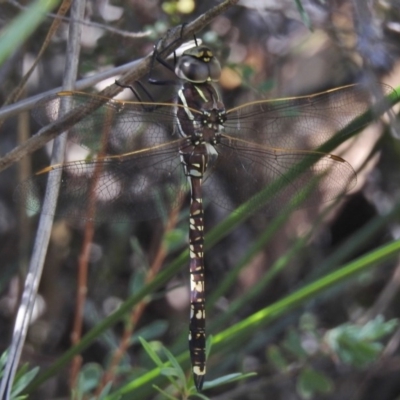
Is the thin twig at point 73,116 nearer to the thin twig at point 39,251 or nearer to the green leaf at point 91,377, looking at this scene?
the thin twig at point 39,251

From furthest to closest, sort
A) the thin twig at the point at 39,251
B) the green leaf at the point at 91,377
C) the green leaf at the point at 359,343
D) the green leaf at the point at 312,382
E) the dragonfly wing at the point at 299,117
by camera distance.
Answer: the green leaf at the point at 312,382
the green leaf at the point at 359,343
the green leaf at the point at 91,377
the dragonfly wing at the point at 299,117
the thin twig at the point at 39,251

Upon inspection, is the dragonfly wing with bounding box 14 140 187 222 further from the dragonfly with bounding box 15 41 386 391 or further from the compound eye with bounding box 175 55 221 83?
the compound eye with bounding box 175 55 221 83

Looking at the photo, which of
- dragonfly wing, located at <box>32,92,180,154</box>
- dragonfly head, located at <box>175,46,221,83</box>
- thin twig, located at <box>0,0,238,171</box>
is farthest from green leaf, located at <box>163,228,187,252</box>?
thin twig, located at <box>0,0,238,171</box>

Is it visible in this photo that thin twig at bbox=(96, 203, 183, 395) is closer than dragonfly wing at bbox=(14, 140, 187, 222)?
No

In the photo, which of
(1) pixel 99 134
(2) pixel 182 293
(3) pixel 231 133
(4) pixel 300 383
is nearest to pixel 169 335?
(2) pixel 182 293

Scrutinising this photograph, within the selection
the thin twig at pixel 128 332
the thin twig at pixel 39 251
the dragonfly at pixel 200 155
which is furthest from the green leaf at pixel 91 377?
the thin twig at pixel 39 251

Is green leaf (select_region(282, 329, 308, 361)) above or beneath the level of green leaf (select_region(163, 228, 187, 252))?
beneath

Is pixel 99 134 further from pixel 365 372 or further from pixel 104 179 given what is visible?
pixel 365 372

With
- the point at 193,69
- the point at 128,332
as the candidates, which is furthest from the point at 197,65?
the point at 128,332
